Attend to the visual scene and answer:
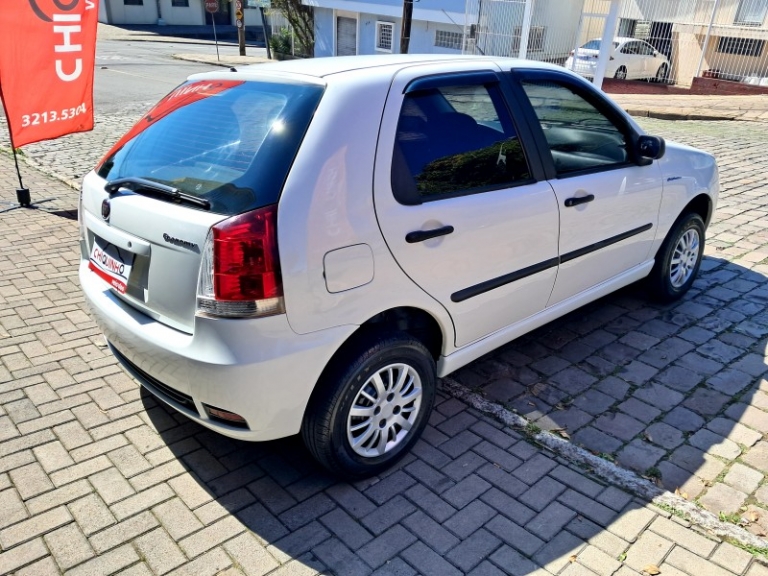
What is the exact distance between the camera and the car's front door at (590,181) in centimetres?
355

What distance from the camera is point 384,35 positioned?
26.1 metres

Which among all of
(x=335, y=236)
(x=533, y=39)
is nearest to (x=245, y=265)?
(x=335, y=236)

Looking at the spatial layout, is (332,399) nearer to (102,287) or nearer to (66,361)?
(102,287)

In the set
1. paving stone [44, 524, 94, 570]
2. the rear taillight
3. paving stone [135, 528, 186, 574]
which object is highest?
the rear taillight

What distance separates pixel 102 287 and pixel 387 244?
144 centimetres

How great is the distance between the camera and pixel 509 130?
3.34 metres

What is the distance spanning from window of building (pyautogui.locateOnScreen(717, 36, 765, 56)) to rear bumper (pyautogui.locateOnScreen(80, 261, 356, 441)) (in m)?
18.5

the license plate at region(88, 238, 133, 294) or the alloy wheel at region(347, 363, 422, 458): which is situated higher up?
the license plate at region(88, 238, 133, 294)

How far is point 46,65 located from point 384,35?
71.2 feet

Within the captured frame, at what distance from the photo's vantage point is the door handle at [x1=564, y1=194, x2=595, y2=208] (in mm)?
3514

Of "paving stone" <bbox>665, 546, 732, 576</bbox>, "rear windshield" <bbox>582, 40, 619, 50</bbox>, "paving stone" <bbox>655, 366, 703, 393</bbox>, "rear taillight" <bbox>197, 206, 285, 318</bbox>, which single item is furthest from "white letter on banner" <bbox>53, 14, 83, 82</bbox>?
"rear windshield" <bbox>582, 40, 619, 50</bbox>

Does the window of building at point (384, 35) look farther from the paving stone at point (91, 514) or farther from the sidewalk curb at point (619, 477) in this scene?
the paving stone at point (91, 514)

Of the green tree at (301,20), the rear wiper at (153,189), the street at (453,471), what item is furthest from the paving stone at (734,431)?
the green tree at (301,20)

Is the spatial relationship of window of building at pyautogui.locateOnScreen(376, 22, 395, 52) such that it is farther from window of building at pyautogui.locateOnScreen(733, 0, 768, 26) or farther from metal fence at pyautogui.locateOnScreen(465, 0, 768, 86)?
window of building at pyautogui.locateOnScreen(733, 0, 768, 26)
